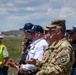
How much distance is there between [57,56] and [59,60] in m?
0.08

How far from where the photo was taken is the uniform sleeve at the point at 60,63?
571cm

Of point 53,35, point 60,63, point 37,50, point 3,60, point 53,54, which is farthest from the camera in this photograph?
point 3,60

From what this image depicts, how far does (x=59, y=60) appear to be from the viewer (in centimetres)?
575

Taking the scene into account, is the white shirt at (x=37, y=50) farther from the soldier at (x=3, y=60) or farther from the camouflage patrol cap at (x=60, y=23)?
the soldier at (x=3, y=60)

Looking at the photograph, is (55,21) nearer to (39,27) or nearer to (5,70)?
(39,27)

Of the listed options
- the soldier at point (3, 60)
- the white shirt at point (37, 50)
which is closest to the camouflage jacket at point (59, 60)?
the white shirt at point (37, 50)

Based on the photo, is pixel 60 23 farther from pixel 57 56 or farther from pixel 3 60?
pixel 3 60

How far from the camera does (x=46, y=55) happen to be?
6129 millimetres

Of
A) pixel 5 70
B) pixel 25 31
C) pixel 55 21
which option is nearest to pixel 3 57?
pixel 5 70

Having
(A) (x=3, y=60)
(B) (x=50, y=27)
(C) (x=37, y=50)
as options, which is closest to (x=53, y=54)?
(B) (x=50, y=27)

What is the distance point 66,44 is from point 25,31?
6.32 feet

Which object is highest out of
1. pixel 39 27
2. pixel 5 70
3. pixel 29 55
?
pixel 39 27

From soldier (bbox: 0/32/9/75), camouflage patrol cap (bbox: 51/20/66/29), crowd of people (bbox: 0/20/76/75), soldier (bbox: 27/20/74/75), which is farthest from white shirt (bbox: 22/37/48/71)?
soldier (bbox: 0/32/9/75)

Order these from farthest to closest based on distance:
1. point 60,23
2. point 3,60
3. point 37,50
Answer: point 3,60 → point 37,50 → point 60,23
